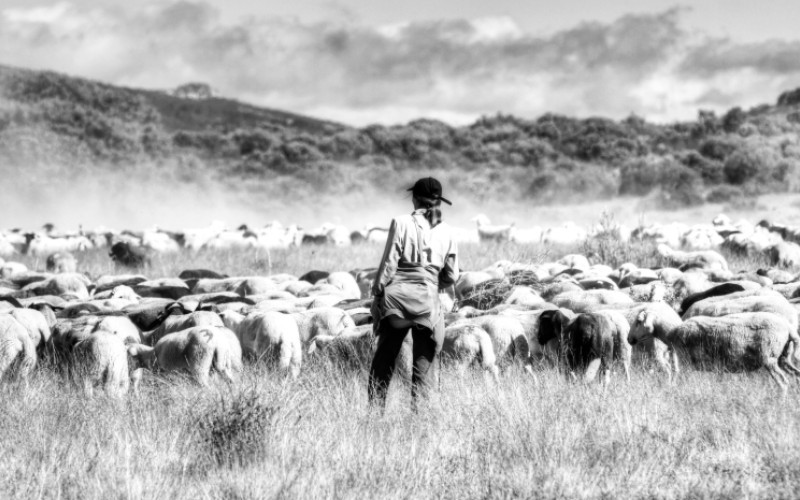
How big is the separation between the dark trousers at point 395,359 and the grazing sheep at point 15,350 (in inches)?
155

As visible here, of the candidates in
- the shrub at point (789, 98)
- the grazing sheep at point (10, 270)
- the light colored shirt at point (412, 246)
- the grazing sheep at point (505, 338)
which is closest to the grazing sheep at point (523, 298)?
the grazing sheep at point (505, 338)

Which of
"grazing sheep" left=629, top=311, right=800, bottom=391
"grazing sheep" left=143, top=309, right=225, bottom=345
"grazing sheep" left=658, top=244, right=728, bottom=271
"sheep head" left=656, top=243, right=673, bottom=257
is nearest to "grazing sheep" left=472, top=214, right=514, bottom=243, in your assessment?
"sheep head" left=656, top=243, right=673, bottom=257

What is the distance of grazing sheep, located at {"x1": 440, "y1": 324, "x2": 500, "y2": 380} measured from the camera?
32.0 ft

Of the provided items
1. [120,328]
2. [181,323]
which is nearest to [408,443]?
[181,323]

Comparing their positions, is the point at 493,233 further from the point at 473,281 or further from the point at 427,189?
the point at 427,189

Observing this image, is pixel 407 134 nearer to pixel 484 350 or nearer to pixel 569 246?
pixel 569 246

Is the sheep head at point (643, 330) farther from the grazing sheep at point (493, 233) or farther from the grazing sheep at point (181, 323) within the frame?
the grazing sheep at point (493, 233)

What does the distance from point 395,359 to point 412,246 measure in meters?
0.92

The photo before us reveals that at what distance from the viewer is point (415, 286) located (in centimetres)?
775

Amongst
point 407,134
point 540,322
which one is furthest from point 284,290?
point 407,134

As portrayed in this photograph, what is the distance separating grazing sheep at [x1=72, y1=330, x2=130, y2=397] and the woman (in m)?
3.08

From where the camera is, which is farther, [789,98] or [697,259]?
[789,98]

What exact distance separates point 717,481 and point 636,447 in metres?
0.65

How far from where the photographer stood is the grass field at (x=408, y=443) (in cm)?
637
